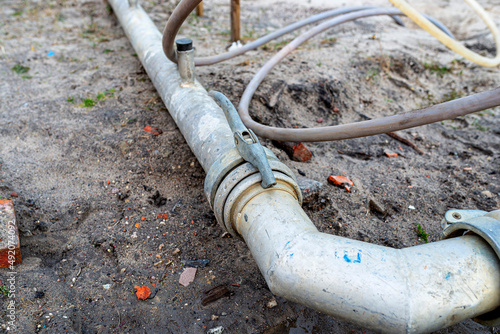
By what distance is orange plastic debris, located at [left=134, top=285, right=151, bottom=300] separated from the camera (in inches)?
67.9

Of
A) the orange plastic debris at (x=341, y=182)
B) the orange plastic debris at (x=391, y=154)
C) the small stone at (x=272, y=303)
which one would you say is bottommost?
the orange plastic debris at (x=391, y=154)

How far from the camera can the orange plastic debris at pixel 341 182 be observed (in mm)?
2408

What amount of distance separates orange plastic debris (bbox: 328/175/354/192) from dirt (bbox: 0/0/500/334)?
6cm

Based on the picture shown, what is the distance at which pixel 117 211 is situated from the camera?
84.7 inches

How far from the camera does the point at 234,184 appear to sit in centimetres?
158

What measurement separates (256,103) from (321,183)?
1.00 metres

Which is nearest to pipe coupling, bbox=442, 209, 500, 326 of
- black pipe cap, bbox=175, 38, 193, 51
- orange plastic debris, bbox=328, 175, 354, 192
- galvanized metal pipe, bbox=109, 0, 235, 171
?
orange plastic debris, bbox=328, 175, 354, 192

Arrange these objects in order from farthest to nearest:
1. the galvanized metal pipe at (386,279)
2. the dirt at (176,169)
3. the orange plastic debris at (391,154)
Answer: the orange plastic debris at (391,154)
the dirt at (176,169)
the galvanized metal pipe at (386,279)

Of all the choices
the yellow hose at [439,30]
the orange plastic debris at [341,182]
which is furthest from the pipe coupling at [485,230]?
the yellow hose at [439,30]

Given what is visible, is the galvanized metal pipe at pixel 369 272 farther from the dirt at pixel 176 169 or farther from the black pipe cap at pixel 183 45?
the black pipe cap at pixel 183 45

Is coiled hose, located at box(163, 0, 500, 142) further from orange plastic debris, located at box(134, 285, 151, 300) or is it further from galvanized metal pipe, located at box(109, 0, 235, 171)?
orange plastic debris, located at box(134, 285, 151, 300)

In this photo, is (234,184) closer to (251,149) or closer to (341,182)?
(251,149)

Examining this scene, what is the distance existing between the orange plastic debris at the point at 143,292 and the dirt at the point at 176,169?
0.07 ft

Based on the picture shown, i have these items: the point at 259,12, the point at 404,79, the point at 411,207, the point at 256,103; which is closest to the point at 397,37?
the point at 404,79
